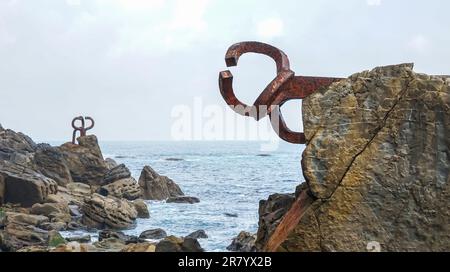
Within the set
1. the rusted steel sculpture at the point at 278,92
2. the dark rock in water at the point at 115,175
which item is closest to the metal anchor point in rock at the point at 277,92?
the rusted steel sculpture at the point at 278,92

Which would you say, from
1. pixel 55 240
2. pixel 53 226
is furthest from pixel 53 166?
pixel 55 240

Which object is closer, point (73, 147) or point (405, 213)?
point (405, 213)

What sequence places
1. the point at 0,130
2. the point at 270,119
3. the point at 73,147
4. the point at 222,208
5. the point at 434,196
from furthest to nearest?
the point at 0,130 < the point at 73,147 < the point at 222,208 < the point at 270,119 < the point at 434,196

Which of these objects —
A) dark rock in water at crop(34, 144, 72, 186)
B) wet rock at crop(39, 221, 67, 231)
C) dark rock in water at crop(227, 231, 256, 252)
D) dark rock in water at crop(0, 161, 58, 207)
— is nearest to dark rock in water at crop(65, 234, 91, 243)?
wet rock at crop(39, 221, 67, 231)

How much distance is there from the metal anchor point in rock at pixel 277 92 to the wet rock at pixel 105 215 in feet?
40.2

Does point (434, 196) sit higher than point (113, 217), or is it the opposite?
A: point (434, 196)

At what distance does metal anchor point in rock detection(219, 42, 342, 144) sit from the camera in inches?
177

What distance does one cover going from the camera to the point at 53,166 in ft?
77.9

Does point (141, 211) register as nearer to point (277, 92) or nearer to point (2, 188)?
point (2, 188)

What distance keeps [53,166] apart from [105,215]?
8564 millimetres

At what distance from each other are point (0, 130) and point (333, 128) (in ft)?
113
